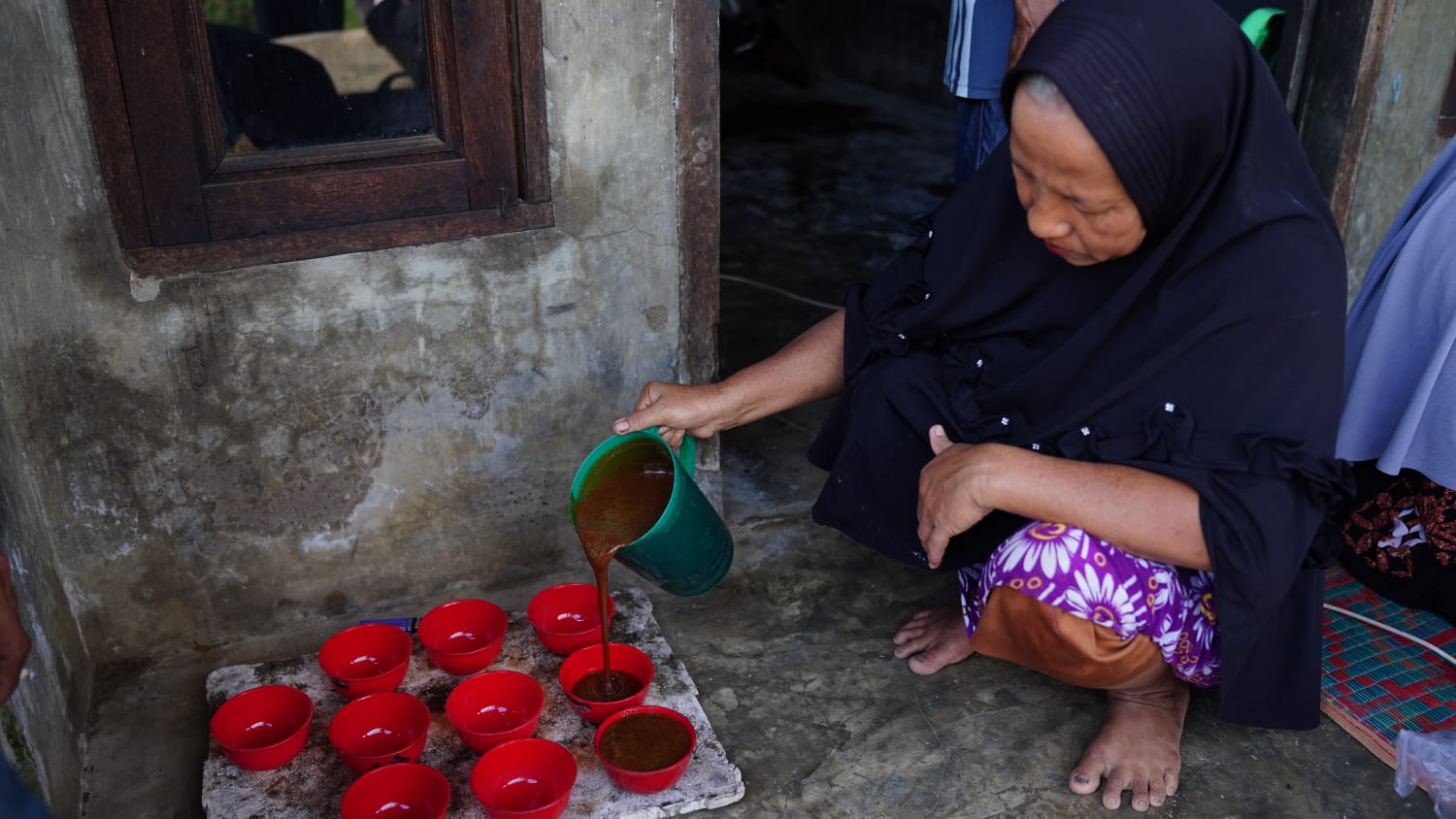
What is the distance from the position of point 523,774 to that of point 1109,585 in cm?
106

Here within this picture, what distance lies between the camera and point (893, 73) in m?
8.34

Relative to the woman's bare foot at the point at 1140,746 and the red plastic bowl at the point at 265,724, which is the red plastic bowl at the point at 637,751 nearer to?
the red plastic bowl at the point at 265,724

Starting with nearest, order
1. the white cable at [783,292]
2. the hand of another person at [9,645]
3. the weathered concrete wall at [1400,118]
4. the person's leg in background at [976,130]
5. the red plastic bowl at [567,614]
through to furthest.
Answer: the hand of another person at [9,645] → the red plastic bowl at [567,614] → the person's leg in background at [976,130] → the weathered concrete wall at [1400,118] → the white cable at [783,292]

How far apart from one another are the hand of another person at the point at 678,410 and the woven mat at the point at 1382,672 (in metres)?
1.36

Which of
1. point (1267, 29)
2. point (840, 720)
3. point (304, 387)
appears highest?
point (1267, 29)

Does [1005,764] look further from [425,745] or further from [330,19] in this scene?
[330,19]

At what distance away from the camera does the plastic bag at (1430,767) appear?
2.07 metres

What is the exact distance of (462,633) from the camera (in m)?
2.42

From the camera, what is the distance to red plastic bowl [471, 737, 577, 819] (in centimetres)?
199

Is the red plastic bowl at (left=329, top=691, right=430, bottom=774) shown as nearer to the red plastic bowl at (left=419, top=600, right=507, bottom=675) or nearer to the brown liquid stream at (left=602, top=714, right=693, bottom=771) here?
the red plastic bowl at (left=419, top=600, right=507, bottom=675)

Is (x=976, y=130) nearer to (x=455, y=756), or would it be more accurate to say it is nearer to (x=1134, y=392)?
(x=1134, y=392)

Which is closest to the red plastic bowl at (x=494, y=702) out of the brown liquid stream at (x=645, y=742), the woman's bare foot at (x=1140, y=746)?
the brown liquid stream at (x=645, y=742)

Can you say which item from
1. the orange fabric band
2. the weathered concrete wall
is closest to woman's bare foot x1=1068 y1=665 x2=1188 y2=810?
the orange fabric band

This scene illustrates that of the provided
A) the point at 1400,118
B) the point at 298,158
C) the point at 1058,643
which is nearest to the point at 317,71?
the point at 298,158
